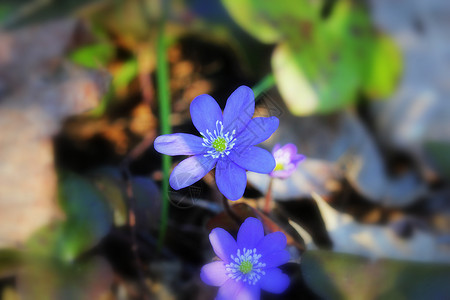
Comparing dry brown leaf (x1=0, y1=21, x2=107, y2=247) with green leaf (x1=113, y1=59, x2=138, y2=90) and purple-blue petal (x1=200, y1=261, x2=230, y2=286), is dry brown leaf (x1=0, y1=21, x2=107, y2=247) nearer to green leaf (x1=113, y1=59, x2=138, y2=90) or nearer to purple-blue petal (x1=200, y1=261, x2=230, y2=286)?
green leaf (x1=113, y1=59, x2=138, y2=90)

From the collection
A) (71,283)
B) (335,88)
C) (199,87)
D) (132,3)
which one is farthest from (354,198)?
(132,3)

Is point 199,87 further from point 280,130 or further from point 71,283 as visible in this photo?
point 71,283

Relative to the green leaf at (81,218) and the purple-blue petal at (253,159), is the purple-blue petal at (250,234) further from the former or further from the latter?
the green leaf at (81,218)

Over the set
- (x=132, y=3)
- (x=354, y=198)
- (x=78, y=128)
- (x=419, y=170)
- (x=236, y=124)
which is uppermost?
(x=132, y=3)

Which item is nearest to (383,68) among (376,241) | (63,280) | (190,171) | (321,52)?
(321,52)

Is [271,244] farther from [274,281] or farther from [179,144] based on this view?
[179,144]

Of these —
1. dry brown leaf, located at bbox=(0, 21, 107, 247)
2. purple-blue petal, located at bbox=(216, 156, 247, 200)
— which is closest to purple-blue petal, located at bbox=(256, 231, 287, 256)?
purple-blue petal, located at bbox=(216, 156, 247, 200)
